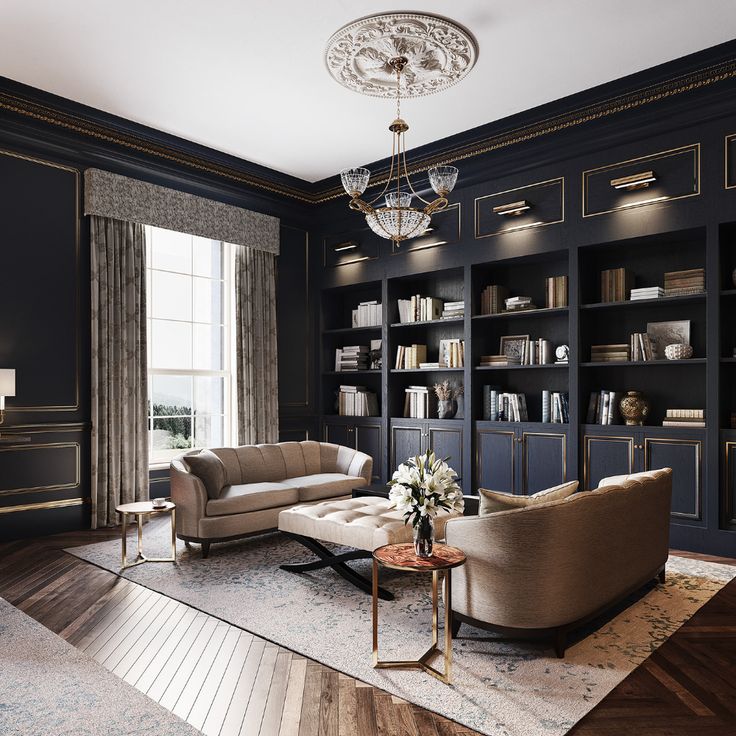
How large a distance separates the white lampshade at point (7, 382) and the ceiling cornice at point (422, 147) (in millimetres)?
2001

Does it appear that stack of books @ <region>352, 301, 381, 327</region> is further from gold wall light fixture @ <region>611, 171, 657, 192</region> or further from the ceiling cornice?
gold wall light fixture @ <region>611, 171, 657, 192</region>

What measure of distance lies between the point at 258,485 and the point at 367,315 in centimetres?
256

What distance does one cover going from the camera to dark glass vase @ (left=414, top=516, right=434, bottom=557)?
107 inches

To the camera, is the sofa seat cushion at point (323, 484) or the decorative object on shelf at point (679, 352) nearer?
the decorative object on shelf at point (679, 352)

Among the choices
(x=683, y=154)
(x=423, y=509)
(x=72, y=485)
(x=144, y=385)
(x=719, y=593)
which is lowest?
(x=719, y=593)

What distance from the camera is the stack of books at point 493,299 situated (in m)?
5.83

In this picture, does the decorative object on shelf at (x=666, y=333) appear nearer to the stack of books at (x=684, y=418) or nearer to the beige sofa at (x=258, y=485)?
the stack of books at (x=684, y=418)

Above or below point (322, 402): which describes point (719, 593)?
below

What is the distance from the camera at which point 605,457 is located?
5.00 m

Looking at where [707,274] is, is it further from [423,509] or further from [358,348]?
[358,348]

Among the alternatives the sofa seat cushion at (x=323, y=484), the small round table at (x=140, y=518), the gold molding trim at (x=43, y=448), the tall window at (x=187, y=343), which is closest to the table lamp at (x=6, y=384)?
the gold molding trim at (x=43, y=448)

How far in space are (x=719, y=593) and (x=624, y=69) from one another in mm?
3450

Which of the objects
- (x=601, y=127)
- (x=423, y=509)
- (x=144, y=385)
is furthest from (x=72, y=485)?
(x=601, y=127)

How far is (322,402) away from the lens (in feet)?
23.7
